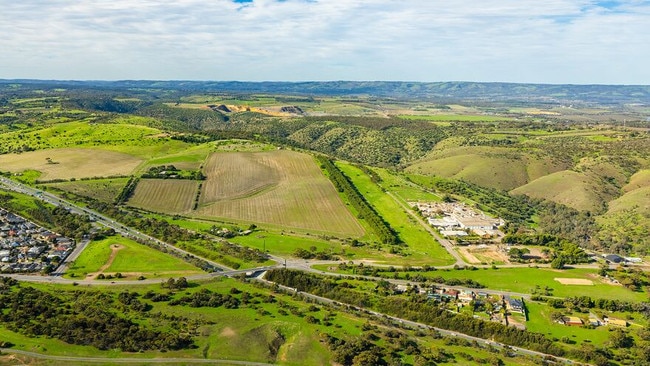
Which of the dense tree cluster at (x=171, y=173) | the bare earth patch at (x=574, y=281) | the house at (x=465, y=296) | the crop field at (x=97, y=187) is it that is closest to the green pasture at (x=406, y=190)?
the bare earth patch at (x=574, y=281)

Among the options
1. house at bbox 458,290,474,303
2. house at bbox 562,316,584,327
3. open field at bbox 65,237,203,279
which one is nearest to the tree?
house at bbox 562,316,584,327

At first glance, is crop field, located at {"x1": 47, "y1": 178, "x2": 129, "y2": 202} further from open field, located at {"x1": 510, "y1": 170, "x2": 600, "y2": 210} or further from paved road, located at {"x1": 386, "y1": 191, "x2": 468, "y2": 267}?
open field, located at {"x1": 510, "y1": 170, "x2": 600, "y2": 210}

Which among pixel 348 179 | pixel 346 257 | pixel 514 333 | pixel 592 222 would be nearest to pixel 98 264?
pixel 346 257

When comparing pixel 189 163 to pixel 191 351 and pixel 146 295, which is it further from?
pixel 191 351

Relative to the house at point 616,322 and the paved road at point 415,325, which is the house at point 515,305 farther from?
the house at point 616,322

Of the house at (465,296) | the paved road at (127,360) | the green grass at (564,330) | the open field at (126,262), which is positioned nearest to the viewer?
the paved road at (127,360)

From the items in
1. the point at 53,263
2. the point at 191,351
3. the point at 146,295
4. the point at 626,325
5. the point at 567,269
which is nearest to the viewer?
the point at 191,351
